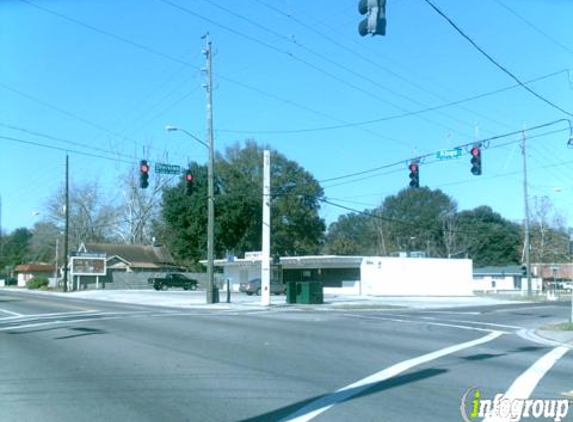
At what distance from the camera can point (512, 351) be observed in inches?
624

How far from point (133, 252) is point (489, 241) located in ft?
217

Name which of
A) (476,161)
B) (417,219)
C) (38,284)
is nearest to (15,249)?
(38,284)

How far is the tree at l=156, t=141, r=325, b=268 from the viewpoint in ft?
227

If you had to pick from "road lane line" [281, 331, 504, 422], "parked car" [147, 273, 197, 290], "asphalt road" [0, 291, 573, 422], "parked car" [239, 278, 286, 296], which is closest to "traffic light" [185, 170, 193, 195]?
"asphalt road" [0, 291, 573, 422]

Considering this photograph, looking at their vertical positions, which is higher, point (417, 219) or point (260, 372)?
point (417, 219)

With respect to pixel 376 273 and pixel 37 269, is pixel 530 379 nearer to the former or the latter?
pixel 376 273

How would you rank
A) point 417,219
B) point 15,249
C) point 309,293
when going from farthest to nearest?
point 15,249 → point 417,219 → point 309,293

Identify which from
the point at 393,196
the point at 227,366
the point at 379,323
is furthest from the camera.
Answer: the point at 393,196

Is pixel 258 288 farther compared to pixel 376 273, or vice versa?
pixel 376 273

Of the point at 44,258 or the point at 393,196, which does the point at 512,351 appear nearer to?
the point at 44,258

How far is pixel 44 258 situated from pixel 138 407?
10906cm

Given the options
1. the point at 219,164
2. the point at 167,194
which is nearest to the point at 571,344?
the point at 167,194

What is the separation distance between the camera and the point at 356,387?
10211 millimetres

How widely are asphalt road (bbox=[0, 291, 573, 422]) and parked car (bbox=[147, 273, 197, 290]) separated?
3990 centimetres
